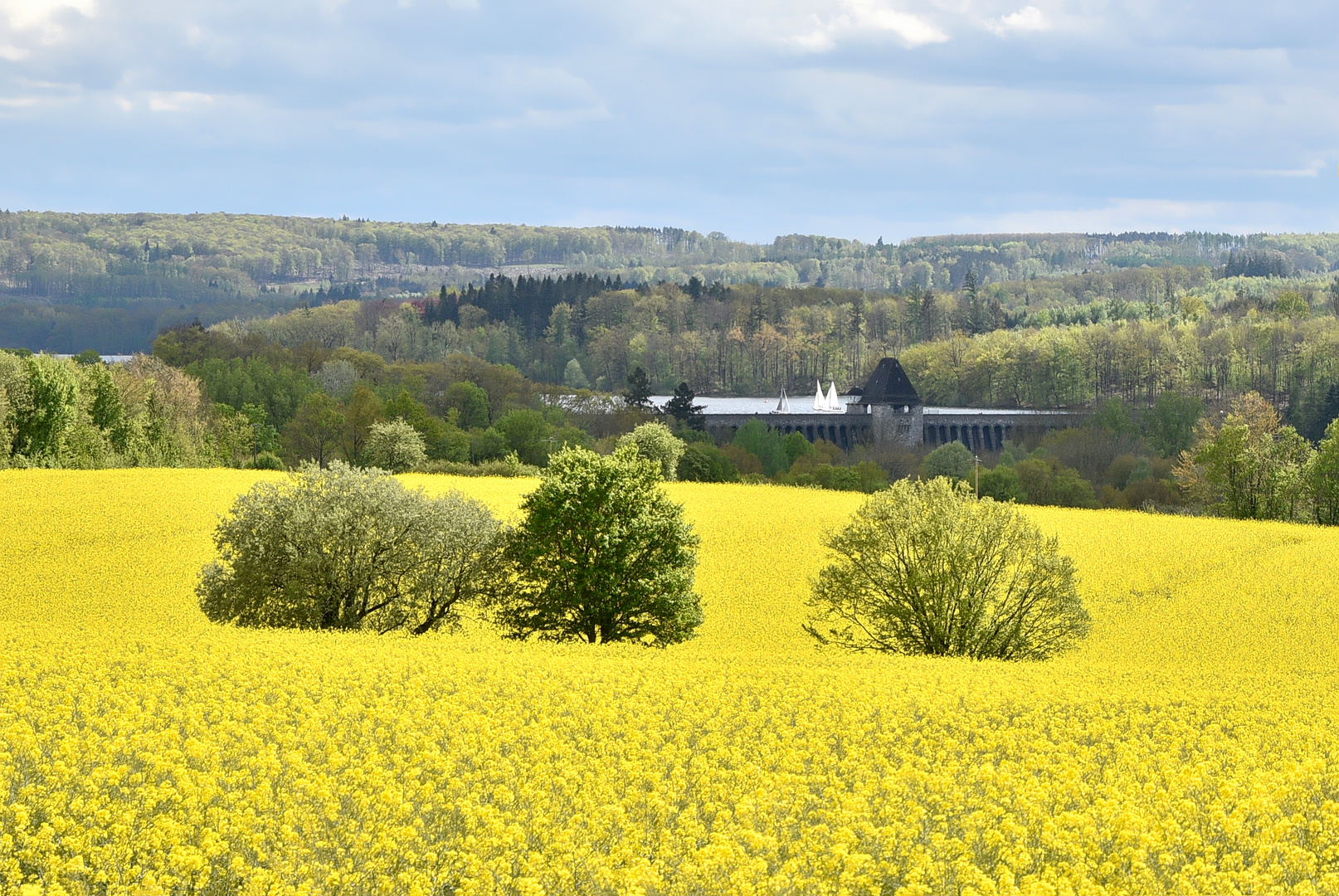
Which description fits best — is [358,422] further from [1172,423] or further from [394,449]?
[1172,423]

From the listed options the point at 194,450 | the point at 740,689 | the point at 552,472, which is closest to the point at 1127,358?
the point at 194,450

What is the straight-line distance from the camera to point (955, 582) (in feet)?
100

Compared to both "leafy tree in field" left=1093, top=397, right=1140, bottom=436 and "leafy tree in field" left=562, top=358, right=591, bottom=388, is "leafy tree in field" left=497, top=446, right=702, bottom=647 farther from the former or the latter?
"leafy tree in field" left=562, top=358, right=591, bottom=388

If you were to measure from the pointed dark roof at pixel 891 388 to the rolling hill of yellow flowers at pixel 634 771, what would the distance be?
9748 centimetres

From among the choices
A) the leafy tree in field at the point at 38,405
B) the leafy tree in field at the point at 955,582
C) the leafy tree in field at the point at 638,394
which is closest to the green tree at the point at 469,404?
the leafy tree in field at the point at 638,394

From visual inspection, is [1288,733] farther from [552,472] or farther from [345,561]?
[345,561]

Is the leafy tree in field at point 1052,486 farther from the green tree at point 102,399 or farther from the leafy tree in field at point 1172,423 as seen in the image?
the green tree at point 102,399

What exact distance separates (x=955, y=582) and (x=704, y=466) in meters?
54.3

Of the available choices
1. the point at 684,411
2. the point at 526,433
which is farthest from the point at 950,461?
the point at 526,433

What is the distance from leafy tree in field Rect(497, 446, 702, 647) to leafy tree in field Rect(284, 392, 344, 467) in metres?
59.5

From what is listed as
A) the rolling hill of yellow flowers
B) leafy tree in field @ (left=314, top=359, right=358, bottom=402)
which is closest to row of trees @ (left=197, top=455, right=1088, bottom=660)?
the rolling hill of yellow flowers

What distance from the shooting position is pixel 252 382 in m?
118

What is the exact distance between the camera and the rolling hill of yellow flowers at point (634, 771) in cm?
1040

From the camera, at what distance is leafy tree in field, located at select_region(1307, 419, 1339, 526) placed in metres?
61.2
